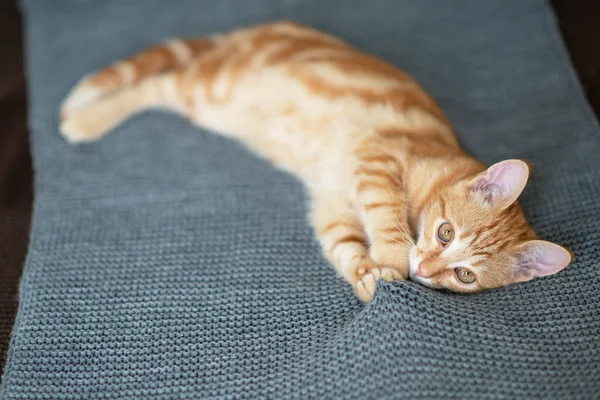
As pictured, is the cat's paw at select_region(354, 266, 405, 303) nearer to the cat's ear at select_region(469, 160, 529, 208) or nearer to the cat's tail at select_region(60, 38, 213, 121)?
the cat's ear at select_region(469, 160, 529, 208)

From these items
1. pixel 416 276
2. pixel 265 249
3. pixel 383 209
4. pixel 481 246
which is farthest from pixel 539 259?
pixel 265 249

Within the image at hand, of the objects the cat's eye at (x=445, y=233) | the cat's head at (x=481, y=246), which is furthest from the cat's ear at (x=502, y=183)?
the cat's eye at (x=445, y=233)

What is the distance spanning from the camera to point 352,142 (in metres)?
1.69

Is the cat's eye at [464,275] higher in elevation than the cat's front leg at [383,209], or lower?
lower

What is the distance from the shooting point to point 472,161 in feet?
5.25

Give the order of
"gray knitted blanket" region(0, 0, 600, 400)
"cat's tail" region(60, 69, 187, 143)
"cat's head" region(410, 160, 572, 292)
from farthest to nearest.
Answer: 1. "cat's tail" region(60, 69, 187, 143)
2. "cat's head" region(410, 160, 572, 292)
3. "gray knitted blanket" region(0, 0, 600, 400)

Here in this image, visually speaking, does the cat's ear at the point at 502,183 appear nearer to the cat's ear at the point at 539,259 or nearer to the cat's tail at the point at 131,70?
the cat's ear at the point at 539,259

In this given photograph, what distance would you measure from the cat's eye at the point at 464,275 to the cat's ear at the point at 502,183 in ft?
0.61

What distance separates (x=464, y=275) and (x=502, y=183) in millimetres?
252

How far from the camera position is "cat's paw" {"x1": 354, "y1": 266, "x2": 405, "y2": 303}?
1.41 metres

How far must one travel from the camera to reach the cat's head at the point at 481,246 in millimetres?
1408

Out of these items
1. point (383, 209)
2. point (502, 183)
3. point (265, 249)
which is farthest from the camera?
point (265, 249)

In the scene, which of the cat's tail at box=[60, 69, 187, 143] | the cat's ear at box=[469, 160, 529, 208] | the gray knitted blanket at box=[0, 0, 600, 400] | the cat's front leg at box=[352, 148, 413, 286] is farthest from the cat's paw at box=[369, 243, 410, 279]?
the cat's tail at box=[60, 69, 187, 143]

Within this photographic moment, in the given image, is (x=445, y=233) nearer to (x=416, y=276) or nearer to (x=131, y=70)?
(x=416, y=276)
